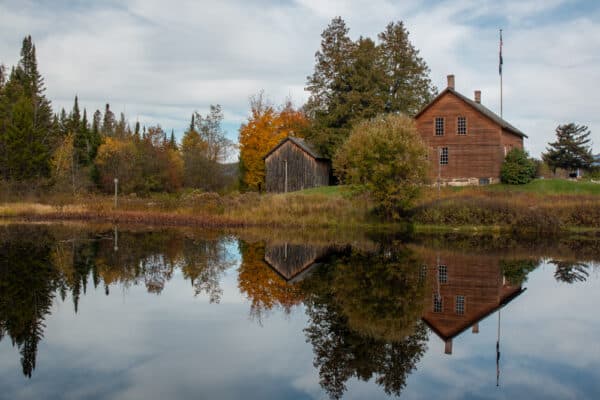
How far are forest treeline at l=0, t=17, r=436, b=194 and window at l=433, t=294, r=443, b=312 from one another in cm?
3101

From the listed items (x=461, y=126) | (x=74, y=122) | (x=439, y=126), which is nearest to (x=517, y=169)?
(x=461, y=126)

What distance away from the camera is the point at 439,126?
40.9 m

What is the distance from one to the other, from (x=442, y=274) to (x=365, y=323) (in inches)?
242

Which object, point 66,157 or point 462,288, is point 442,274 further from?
point 66,157

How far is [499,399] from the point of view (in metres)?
7.06

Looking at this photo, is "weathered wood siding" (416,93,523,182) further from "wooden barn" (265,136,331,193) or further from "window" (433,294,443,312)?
"window" (433,294,443,312)

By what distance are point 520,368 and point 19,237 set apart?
857 inches

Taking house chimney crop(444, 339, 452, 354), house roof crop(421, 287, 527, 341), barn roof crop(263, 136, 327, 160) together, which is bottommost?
house chimney crop(444, 339, 452, 354)

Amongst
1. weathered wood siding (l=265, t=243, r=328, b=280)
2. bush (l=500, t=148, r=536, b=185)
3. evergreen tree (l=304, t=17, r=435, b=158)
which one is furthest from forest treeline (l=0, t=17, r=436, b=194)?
weathered wood siding (l=265, t=243, r=328, b=280)

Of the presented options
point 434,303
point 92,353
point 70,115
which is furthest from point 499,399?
point 70,115

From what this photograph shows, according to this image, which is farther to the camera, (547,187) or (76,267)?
(547,187)

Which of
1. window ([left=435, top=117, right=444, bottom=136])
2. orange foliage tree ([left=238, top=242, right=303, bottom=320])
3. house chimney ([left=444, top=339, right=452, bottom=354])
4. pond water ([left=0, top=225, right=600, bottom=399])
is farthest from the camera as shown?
window ([left=435, top=117, right=444, bottom=136])

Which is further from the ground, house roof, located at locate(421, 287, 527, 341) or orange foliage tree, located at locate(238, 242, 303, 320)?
orange foliage tree, located at locate(238, 242, 303, 320)

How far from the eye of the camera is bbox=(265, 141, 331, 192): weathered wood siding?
4397 cm
